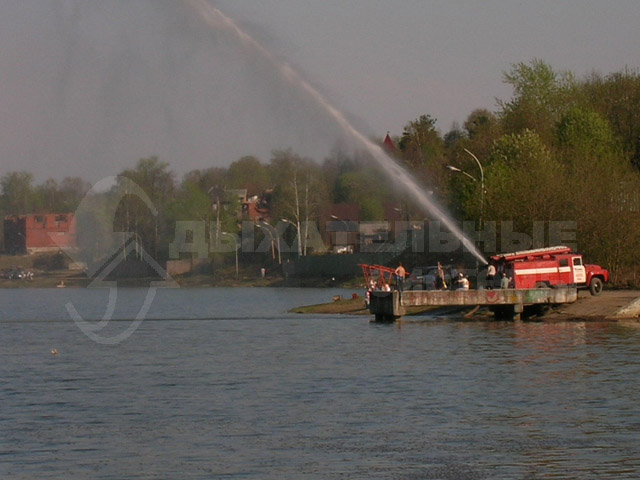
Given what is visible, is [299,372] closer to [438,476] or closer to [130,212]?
[438,476]

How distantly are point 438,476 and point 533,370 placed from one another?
718 inches

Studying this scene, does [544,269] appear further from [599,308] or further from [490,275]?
[599,308]

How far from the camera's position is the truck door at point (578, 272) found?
63469 millimetres

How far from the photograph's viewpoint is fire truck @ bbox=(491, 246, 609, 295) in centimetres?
6202

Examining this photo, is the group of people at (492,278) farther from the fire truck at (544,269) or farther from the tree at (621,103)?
the tree at (621,103)

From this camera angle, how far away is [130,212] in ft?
559

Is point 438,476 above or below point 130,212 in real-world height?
below

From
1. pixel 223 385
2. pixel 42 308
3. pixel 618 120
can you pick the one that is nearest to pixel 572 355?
pixel 223 385

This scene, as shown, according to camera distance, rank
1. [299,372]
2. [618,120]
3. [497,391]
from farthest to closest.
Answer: [618,120], [299,372], [497,391]

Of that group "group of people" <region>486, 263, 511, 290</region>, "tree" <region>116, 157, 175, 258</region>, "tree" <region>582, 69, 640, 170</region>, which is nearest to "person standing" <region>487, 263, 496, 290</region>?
"group of people" <region>486, 263, 511, 290</region>

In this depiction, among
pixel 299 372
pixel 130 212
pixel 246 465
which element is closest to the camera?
pixel 246 465

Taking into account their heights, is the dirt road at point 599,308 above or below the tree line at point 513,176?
below

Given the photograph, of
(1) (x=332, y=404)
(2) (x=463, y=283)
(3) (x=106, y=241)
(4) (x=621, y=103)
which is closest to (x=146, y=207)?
(3) (x=106, y=241)

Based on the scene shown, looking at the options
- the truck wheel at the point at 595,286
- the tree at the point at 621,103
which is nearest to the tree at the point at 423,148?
the tree at the point at 621,103
